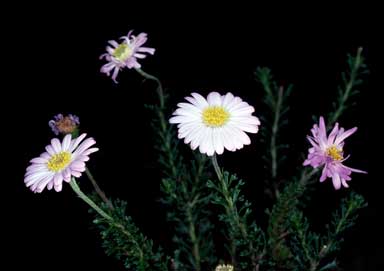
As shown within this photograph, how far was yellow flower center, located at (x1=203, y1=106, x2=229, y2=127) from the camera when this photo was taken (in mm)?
646

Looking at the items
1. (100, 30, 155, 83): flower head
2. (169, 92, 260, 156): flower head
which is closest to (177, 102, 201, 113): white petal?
(169, 92, 260, 156): flower head

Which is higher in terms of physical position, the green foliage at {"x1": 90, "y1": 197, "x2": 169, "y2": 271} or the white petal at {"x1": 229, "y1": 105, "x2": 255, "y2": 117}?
the white petal at {"x1": 229, "y1": 105, "x2": 255, "y2": 117}

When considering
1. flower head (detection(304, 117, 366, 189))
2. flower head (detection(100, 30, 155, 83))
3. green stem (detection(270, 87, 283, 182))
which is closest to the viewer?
flower head (detection(304, 117, 366, 189))

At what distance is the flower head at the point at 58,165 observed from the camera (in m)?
0.60

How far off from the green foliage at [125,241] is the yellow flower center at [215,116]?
165 mm

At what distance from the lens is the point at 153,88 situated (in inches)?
33.6

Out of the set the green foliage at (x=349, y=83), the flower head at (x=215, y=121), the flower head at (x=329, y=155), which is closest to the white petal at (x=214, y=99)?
the flower head at (x=215, y=121)

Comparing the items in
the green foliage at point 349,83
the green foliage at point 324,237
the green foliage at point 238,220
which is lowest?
the green foliage at point 238,220

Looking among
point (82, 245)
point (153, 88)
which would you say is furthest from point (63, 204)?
point (153, 88)

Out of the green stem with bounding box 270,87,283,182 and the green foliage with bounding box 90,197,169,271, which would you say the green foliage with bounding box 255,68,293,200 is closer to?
the green stem with bounding box 270,87,283,182

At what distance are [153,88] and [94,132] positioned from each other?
0.28m

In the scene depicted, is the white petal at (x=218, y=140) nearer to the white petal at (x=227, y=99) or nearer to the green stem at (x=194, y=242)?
the white petal at (x=227, y=99)

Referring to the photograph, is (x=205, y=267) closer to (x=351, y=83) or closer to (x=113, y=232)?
(x=113, y=232)

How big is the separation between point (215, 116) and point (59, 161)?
0.21m
